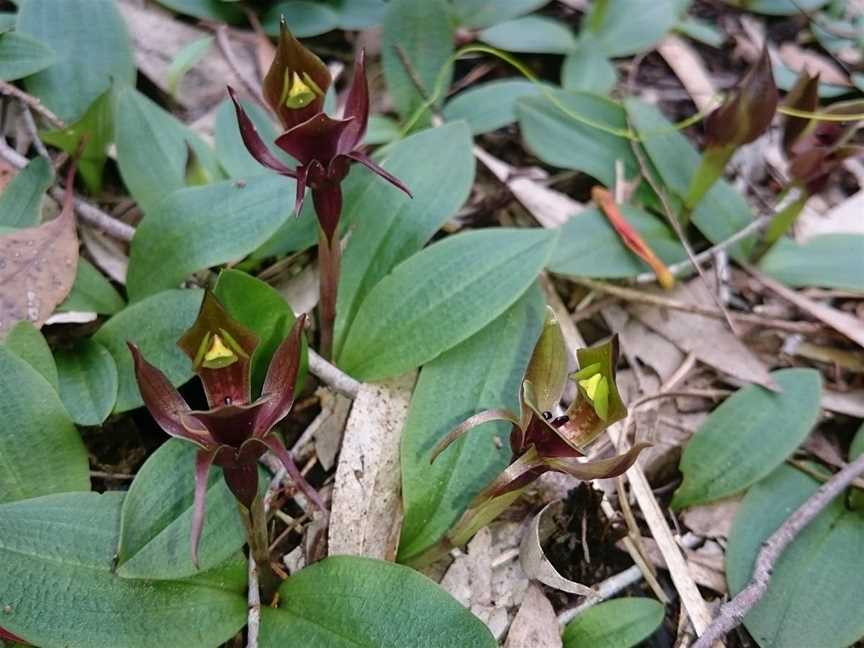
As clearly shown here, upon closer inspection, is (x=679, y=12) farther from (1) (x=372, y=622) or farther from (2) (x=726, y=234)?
(1) (x=372, y=622)

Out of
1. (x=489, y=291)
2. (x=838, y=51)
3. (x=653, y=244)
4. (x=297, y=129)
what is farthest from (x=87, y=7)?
(x=838, y=51)

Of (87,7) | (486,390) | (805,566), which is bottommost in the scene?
(805,566)

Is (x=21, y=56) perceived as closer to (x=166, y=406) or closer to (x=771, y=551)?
(x=166, y=406)

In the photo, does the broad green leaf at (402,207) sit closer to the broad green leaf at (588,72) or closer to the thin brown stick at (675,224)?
the thin brown stick at (675,224)

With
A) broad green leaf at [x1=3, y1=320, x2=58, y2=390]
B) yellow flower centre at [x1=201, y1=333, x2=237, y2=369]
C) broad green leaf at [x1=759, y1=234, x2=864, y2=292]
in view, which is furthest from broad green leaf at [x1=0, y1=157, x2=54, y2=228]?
broad green leaf at [x1=759, y1=234, x2=864, y2=292]

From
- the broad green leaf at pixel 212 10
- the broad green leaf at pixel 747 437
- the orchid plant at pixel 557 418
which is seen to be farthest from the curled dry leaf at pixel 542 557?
the broad green leaf at pixel 212 10

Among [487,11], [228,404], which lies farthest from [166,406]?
[487,11]

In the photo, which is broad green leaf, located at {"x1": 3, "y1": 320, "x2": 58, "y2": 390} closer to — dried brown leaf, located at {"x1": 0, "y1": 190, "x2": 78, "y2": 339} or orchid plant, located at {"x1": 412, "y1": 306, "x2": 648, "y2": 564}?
dried brown leaf, located at {"x1": 0, "y1": 190, "x2": 78, "y2": 339}
